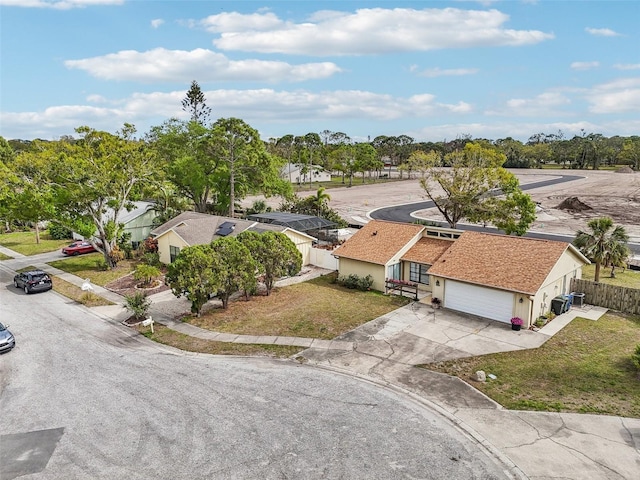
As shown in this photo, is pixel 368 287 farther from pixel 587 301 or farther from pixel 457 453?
pixel 457 453

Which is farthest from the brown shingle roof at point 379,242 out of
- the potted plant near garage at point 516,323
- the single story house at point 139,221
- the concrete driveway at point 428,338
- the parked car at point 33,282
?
the single story house at point 139,221

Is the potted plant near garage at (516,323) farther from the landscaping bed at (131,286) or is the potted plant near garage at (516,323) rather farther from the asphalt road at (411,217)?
the asphalt road at (411,217)

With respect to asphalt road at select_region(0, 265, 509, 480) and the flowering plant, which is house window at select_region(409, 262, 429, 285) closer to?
the flowering plant

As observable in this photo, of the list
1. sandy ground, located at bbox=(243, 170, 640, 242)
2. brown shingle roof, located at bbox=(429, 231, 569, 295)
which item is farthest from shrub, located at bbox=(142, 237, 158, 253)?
sandy ground, located at bbox=(243, 170, 640, 242)

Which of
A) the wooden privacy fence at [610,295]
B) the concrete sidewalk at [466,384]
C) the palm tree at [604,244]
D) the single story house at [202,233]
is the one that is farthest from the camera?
the single story house at [202,233]

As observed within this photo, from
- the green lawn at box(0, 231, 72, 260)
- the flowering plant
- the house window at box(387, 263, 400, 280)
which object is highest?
the house window at box(387, 263, 400, 280)
